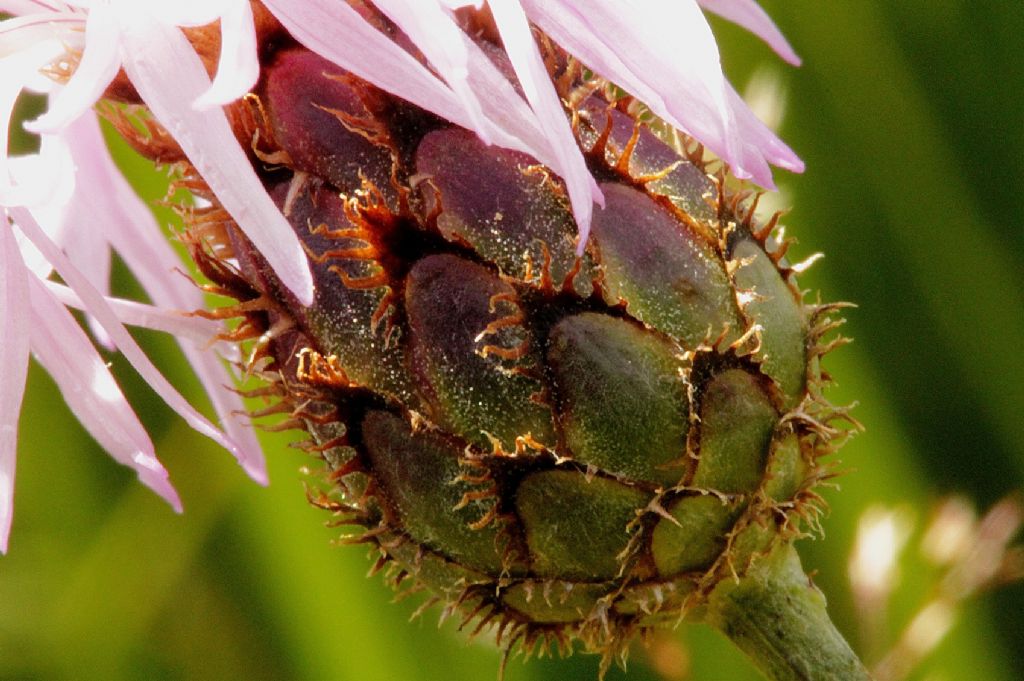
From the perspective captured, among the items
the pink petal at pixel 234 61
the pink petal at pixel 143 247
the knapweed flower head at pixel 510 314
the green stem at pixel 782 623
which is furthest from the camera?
the pink petal at pixel 143 247

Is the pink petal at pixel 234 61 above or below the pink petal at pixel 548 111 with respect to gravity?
below

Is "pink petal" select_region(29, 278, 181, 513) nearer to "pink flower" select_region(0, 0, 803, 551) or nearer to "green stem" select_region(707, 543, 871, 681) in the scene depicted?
"pink flower" select_region(0, 0, 803, 551)

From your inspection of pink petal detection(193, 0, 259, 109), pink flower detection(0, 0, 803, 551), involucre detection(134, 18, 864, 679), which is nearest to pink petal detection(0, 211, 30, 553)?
pink flower detection(0, 0, 803, 551)

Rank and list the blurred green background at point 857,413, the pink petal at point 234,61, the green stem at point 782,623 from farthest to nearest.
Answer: the blurred green background at point 857,413
the green stem at point 782,623
the pink petal at point 234,61

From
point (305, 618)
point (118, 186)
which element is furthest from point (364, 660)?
point (118, 186)

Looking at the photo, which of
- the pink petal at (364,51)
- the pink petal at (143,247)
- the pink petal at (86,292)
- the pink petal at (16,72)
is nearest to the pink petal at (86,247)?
the pink petal at (143,247)

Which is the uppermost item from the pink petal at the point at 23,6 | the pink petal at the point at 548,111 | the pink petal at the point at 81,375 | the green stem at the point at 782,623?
the pink petal at the point at 548,111

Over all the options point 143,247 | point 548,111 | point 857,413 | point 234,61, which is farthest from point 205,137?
point 857,413

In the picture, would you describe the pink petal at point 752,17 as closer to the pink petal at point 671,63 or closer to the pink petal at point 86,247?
the pink petal at point 671,63
